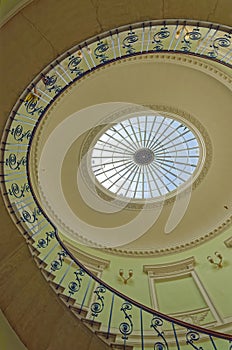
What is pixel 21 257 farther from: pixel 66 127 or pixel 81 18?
pixel 66 127

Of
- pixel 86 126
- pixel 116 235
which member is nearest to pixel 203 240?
pixel 116 235

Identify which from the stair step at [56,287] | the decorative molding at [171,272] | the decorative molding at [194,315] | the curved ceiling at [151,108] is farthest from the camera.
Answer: the curved ceiling at [151,108]

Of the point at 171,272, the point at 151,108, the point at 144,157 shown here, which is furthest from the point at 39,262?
the point at 144,157

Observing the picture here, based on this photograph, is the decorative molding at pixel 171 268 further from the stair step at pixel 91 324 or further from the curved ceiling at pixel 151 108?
the stair step at pixel 91 324

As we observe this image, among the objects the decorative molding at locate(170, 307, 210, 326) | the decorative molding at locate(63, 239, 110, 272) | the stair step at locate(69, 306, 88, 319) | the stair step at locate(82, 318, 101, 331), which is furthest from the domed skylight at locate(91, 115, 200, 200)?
the stair step at locate(82, 318, 101, 331)

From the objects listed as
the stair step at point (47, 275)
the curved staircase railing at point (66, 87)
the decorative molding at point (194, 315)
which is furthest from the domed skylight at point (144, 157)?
the stair step at point (47, 275)

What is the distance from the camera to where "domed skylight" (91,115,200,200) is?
38.0 ft

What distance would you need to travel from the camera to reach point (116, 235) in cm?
1149

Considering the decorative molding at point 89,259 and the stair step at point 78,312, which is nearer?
the stair step at point 78,312

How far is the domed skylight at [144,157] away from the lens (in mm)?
11594

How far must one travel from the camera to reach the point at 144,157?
40.9 feet

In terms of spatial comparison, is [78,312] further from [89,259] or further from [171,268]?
[171,268]

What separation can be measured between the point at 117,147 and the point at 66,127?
2.79 meters

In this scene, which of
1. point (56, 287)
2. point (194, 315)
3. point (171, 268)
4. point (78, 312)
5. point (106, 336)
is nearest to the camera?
point (106, 336)
